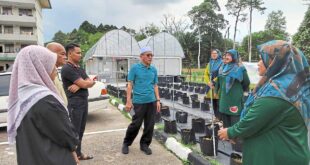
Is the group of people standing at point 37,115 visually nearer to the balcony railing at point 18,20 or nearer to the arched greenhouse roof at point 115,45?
the arched greenhouse roof at point 115,45

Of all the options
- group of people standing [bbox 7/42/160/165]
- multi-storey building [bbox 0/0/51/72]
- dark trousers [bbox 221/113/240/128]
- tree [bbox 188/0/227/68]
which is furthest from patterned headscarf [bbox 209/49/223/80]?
tree [bbox 188/0/227/68]

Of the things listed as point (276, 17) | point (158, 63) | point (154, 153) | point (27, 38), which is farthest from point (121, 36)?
point (276, 17)

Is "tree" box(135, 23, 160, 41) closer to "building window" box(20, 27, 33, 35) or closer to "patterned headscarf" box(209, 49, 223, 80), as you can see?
"building window" box(20, 27, 33, 35)

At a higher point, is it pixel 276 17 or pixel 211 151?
pixel 276 17

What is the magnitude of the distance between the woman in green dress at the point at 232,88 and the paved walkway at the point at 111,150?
3.44 ft

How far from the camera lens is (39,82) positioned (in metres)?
1.86

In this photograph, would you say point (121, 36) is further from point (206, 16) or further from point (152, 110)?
point (206, 16)

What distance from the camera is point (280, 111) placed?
70.8 inches

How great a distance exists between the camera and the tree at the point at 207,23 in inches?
2015

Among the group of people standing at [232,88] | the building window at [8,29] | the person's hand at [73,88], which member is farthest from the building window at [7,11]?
the group of people standing at [232,88]

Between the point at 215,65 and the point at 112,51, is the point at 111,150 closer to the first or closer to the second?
the point at 215,65

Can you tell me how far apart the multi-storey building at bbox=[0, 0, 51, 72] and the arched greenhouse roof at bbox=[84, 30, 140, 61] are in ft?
79.5

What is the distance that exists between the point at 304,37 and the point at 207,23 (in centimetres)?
3663

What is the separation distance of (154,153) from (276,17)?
70.7 m
